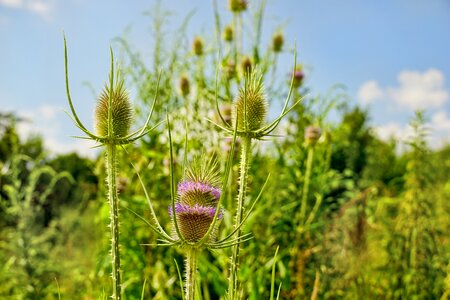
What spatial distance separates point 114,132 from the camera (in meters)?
1.09

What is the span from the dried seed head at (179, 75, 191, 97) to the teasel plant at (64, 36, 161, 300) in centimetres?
193

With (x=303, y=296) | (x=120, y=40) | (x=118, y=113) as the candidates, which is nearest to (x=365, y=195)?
(x=303, y=296)

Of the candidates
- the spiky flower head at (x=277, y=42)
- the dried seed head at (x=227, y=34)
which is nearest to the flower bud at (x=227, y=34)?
the dried seed head at (x=227, y=34)

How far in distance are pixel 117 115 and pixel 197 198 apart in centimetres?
27

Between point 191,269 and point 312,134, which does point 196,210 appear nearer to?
point 191,269

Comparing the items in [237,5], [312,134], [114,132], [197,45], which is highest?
[237,5]

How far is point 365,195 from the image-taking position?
3195 millimetres

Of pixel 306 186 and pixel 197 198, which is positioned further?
pixel 306 186

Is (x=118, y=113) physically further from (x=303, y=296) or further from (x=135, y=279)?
(x=303, y=296)

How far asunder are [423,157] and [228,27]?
1539 millimetres

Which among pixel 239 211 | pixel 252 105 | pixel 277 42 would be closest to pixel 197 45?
pixel 277 42

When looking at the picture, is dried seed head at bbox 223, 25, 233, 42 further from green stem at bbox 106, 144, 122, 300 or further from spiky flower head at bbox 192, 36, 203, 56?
green stem at bbox 106, 144, 122, 300

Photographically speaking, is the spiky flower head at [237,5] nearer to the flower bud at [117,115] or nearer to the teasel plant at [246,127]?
the teasel plant at [246,127]

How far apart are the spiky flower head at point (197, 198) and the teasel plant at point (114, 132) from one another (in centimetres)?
13
